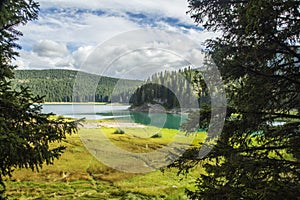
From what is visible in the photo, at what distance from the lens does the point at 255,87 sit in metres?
4.96

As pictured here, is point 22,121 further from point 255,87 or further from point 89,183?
point 89,183

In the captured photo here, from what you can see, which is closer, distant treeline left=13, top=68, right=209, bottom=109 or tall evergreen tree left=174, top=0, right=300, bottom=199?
tall evergreen tree left=174, top=0, right=300, bottom=199

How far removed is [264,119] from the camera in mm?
5230

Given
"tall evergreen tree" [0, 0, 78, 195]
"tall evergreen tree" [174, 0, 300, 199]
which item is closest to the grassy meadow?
"tall evergreen tree" [174, 0, 300, 199]

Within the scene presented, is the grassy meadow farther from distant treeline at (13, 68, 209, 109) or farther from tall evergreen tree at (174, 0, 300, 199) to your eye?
tall evergreen tree at (174, 0, 300, 199)

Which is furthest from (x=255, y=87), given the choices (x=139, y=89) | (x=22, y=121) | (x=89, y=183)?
(x=139, y=89)

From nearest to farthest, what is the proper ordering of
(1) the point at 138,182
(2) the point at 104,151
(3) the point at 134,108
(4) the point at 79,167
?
(1) the point at 138,182 → (4) the point at 79,167 → (2) the point at 104,151 → (3) the point at 134,108

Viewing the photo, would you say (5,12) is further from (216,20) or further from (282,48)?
(282,48)

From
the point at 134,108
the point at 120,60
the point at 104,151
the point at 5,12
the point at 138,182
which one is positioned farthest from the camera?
the point at 134,108

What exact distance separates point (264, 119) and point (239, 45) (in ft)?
5.39

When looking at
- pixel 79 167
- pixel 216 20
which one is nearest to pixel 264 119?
pixel 216 20

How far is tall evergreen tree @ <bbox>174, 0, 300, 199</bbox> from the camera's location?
4.41 metres

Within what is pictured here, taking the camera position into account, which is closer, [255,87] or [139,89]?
[255,87]

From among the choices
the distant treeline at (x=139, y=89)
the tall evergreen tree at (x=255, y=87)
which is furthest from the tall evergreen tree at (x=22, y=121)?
the tall evergreen tree at (x=255, y=87)
